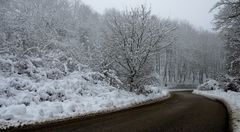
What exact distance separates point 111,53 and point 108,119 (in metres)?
10.7

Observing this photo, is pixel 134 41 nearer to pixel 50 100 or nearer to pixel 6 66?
pixel 50 100

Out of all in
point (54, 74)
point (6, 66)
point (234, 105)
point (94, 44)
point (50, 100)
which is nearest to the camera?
point (50, 100)

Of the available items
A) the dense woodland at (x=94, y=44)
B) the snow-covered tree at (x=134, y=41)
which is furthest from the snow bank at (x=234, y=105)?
the snow-covered tree at (x=134, y=41)

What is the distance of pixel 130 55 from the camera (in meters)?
19.3

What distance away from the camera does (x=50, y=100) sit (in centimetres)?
1262

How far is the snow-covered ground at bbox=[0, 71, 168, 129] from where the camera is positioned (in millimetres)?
8898

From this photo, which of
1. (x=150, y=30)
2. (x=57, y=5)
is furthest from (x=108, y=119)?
(x=57, y=5)

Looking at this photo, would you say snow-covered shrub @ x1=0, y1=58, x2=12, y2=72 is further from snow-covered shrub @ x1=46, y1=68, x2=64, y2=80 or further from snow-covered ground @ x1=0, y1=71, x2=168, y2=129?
snow-covered shrub @ x1=46, y1=68, x2=64, y2=80

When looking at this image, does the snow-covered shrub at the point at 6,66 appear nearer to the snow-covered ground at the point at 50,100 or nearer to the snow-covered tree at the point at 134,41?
the snow-covered ground at the point at 50,100

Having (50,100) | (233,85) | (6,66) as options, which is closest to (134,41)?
(50,100)

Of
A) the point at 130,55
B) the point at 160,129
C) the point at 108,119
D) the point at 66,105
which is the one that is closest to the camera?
the point at 160,129

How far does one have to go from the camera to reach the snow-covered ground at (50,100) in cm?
890

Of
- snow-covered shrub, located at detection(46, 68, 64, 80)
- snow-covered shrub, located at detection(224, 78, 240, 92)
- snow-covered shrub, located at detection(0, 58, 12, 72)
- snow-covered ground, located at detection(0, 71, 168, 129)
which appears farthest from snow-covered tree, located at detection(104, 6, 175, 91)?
snow-covered shrub, located at detection(224, 78, 240, 92)

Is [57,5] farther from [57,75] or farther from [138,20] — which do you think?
[57,75]
